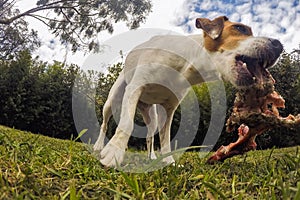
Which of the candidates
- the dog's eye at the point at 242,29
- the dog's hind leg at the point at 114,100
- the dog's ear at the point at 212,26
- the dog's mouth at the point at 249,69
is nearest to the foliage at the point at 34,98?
the dog's hind leg at the point at 114,100

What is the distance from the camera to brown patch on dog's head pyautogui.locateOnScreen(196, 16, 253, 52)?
224 centimetres

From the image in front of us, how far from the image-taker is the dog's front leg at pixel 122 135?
174cm

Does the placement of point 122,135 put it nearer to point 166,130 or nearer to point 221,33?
point 221,33

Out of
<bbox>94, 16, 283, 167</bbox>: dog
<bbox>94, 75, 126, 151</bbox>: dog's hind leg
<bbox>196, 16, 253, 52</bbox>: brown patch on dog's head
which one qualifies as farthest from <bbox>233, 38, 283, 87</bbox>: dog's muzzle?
<bbox>94, 75, 126, 151</bbox>: dog's hind leg

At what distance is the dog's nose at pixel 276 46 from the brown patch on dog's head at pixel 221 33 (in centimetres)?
18

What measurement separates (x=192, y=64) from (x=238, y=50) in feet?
1.29

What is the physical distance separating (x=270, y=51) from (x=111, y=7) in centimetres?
929

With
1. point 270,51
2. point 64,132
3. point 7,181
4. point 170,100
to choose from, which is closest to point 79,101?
point 64,132

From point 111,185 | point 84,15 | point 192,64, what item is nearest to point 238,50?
point 192,64

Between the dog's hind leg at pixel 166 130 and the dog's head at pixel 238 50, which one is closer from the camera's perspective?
the dog's head at pixel 238 50

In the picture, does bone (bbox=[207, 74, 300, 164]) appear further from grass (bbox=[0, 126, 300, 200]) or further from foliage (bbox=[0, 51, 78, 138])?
foliage (bbox=[0, 51, 78, 138])

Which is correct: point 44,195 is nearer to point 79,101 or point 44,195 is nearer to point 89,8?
point 89,8

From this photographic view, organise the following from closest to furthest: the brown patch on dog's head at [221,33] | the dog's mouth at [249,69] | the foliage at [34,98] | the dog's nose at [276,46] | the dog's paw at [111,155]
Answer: the dog's paw at [111,155] < the dog's mouth at [249,69] < the dog's nose at [276,46] < the brown patch on dog's head at [221,33] < the foliage at [34,98]

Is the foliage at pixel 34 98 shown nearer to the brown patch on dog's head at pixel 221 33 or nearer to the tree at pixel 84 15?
the tree at pixel 84 15
